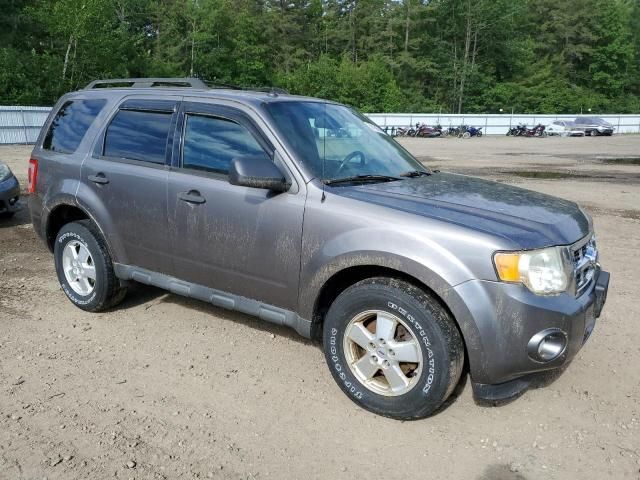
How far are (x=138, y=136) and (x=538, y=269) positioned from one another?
3081mm

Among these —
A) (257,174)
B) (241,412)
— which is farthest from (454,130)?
(241,412)

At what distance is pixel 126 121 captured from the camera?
469 cm

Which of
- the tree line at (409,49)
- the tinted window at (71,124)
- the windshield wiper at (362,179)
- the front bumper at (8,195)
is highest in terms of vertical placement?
the tree line at (409,49)

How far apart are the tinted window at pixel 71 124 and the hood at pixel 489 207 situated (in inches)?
99.3

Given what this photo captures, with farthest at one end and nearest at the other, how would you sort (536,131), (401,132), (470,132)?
(470,132)
(536,131)
(401,132)

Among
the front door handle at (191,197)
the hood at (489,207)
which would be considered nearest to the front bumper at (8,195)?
the front door handle at (191,197)

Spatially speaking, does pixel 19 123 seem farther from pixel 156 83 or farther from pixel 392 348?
pixel 392 348

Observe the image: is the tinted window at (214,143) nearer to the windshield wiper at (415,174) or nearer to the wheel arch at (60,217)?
the windshield wiper at (415,174)

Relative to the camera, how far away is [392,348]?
3373 millimetres

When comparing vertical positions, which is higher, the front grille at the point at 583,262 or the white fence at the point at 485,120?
the white fence at the point at 485,120

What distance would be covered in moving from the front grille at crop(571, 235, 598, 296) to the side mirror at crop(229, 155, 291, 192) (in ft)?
5.66

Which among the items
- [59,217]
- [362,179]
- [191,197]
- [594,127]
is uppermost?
[594,127]

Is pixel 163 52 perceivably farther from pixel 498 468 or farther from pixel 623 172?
pixel 498 468

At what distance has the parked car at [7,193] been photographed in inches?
326
